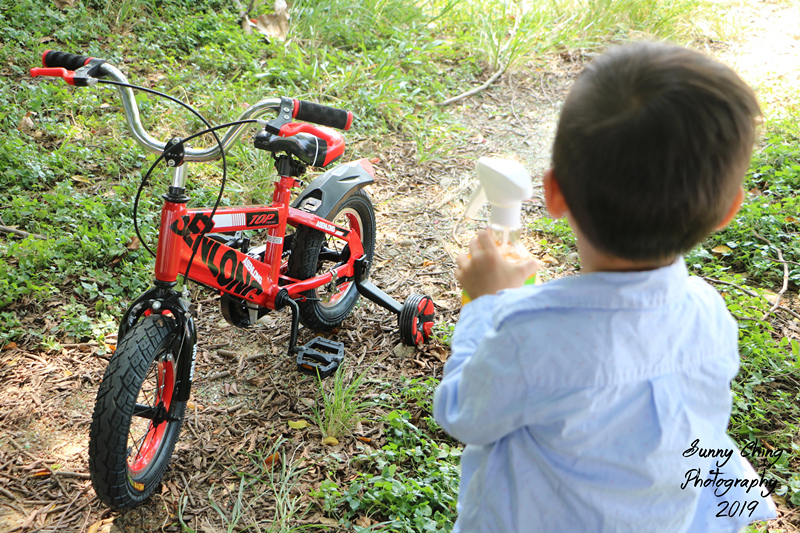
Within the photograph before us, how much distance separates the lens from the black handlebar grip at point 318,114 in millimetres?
2053

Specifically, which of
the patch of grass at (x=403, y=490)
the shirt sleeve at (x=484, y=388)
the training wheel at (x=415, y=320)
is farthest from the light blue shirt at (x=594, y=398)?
the training wheel at (x=415, y=320)

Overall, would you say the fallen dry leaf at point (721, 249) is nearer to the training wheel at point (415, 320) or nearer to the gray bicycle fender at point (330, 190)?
the training wheel at point (415, 320)

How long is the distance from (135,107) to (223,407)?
1.25 m

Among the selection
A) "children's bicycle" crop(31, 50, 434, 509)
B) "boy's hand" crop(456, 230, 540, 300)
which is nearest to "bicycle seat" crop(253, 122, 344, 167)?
"children's bicycle" crop(31, 50, 434, 509)

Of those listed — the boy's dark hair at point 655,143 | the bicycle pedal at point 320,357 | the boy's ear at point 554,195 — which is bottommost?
the bicycle pedal at point 320,357

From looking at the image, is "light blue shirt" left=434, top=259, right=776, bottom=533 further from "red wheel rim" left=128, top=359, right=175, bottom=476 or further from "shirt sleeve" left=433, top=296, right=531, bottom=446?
"red wheel rim" left=128, top=359, right=175, bottom=476

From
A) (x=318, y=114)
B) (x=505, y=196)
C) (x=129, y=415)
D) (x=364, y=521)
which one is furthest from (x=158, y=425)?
(x=505, y=196)

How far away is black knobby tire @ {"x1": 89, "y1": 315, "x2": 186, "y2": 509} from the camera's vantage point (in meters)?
1.76

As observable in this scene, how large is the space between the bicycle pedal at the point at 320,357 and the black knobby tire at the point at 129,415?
0.61 meters

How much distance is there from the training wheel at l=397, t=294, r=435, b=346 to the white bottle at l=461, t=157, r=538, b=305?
1.56 meters

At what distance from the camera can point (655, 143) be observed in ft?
2.63

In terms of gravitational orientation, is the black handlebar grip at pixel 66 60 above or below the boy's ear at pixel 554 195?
below

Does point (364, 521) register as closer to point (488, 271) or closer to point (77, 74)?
point (488, 271)

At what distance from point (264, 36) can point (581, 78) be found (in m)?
4.74
